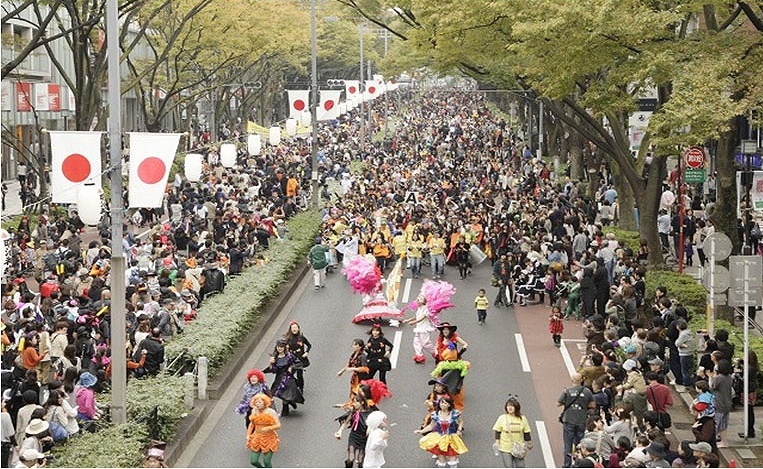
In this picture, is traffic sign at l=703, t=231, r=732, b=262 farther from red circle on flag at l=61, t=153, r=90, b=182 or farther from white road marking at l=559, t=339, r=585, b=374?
red circle on flag at l=61, t=153, r=90, b=182

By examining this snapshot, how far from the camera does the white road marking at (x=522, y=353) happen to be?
22125 mm

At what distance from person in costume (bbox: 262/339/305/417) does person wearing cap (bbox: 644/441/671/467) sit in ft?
21.3

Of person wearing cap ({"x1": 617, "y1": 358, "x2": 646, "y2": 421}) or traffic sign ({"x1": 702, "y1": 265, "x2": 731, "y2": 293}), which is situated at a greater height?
traffic sign ({"x1": 702, "y1": 265, "x2": 731, "y2": 293})

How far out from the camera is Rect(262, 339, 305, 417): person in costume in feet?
59.1

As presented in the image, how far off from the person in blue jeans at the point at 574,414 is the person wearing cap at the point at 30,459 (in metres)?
6.25

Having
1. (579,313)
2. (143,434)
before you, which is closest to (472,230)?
(579,313)

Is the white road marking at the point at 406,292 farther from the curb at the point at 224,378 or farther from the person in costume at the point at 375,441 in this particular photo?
the person in costume at the point at 375,441

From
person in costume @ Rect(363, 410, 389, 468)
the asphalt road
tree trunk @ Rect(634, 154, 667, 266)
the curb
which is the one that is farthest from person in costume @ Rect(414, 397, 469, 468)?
tree trunk @ Rect(634, 154, 667, 266)

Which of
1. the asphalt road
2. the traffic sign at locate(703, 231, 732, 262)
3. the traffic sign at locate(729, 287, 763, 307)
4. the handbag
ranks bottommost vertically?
the asphalt road

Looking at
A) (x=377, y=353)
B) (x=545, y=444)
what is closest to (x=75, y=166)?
(x=377, y=353)

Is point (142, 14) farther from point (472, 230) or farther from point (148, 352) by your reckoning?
point (148, 352)

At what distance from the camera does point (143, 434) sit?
15.6m

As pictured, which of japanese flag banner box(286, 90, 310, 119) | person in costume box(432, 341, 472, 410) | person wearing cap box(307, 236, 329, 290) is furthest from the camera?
japanese flag banner box(286, 90, 310, 119)

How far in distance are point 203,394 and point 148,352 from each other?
4.00 ft
